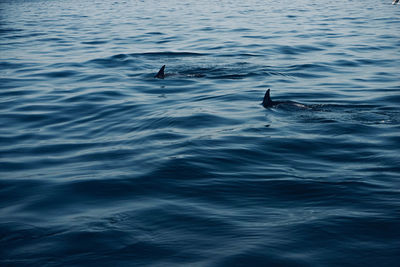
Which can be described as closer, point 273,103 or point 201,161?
point 201,161

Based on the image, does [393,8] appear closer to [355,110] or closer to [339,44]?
[339,44]

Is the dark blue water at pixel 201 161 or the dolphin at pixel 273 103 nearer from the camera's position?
the dark blue water at pixel 201 161

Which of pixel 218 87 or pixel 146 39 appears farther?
pixel 146 39

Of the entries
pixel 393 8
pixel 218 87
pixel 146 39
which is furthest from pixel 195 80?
pixel 393 8

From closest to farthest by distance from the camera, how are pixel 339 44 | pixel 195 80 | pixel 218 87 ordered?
pixel 218 87, pixel 195 80, pixel 339 44

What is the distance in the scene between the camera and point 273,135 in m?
7.95

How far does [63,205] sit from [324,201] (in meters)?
3.22

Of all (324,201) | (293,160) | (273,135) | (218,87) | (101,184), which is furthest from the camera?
(218,87)

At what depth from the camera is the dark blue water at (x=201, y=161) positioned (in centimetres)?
451

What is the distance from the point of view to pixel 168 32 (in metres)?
24.6

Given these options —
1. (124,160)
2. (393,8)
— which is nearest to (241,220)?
(124,160)

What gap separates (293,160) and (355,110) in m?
3.40

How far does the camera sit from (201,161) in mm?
6875

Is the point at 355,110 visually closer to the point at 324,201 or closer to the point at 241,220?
the point at 324,201
